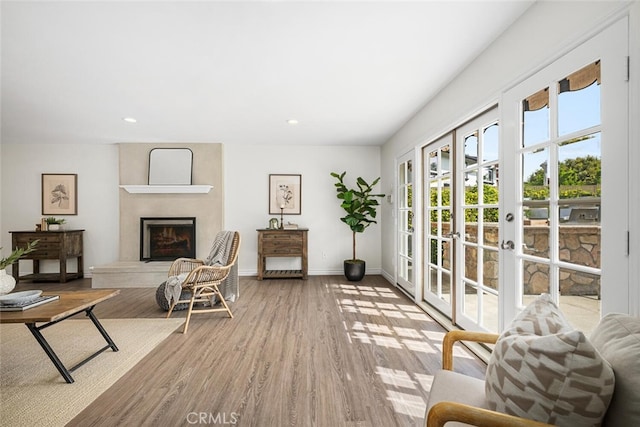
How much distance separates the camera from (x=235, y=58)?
2375 mm

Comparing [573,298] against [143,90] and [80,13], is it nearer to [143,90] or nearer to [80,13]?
[80,13]

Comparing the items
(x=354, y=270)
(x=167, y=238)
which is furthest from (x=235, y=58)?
(x=167, y=238)

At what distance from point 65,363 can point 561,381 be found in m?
3.06

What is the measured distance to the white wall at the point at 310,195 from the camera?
5449 millimetres

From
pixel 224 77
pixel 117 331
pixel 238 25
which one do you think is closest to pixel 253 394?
pixel 117 331

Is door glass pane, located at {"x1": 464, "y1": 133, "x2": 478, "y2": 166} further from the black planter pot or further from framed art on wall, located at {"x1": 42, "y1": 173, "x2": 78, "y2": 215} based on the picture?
framed art on wall, located at {"x1": 42, "y1": 173, "x2": 78, "y2": 215}

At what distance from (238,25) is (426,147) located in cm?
254

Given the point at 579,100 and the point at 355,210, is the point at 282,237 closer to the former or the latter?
the point at 355,210

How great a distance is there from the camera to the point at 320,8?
179 centimetres

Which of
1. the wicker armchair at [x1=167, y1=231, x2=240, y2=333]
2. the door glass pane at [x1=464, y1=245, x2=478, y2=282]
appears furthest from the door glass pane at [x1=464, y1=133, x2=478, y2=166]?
the wicker armchair at [x1=167, y1=231, x2=240, y2=333]

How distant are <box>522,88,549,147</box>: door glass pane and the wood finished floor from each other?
1.64 m

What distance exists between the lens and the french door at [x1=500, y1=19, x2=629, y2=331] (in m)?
1.29

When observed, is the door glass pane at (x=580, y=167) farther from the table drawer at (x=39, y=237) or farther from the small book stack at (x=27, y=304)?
the table drawer at (x=39, y=237)

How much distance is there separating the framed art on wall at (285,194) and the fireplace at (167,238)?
1475mm
